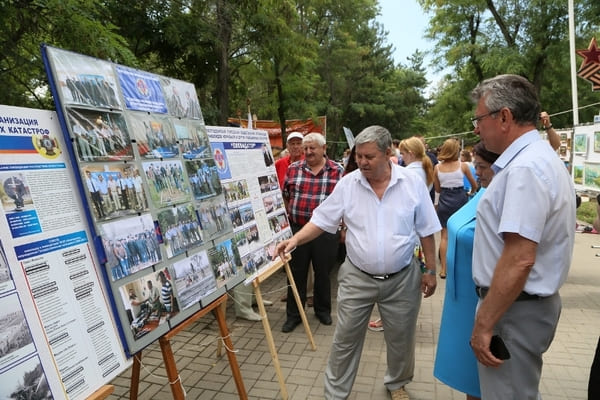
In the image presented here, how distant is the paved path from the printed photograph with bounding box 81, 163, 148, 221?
115cm

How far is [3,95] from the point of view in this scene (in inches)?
149

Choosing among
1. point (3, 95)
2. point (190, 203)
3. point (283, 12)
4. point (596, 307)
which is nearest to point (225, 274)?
point (190, 203)

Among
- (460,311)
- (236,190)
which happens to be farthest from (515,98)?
(236,190)

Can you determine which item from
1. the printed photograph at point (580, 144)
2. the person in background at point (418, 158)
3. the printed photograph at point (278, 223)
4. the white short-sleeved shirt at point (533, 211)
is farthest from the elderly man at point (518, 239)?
the printed photograph at point (580, 144)

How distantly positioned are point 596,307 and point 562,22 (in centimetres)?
1734

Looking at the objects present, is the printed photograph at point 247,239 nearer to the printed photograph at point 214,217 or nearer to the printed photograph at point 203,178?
the printed photograph at point 214,217

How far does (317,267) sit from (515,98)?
291cm

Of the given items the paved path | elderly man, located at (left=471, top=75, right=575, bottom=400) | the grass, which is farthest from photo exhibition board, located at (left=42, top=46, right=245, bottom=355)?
the grass

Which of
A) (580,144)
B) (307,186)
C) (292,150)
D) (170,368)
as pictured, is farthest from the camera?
(580,144)

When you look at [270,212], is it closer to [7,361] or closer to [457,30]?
[7,361]

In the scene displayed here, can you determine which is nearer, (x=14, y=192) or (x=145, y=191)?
(x=14, y=192)

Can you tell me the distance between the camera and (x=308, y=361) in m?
3.42

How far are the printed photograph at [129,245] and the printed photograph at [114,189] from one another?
0.15 feet

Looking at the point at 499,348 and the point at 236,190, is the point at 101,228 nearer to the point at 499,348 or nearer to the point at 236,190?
the point at 236,190
